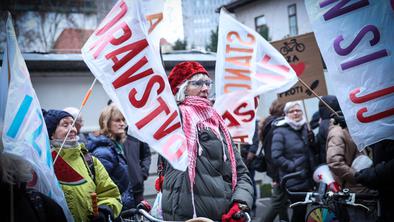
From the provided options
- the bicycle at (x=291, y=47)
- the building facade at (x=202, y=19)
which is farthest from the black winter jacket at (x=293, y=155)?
the building facade at (x=202, y=19)

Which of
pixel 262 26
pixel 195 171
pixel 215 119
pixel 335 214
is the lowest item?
pixel 335 214

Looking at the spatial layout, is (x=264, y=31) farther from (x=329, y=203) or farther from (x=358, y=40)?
(x=358, y=40)

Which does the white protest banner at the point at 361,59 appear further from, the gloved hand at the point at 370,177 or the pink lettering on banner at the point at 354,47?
the gloved hand at the point at 370,177

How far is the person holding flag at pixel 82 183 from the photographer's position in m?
4.07

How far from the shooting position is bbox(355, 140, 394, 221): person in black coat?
4.30 meters

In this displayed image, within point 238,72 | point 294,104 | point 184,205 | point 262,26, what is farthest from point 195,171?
point 262,26

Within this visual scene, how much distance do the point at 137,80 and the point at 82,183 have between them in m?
0.81

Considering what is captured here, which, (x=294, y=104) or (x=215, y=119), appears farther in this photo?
(x=294, y=104)

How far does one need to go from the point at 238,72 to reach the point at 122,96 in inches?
103

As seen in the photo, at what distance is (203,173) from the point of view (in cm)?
416

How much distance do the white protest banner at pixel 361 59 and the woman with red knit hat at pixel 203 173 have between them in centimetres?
91

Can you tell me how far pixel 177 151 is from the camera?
3930 millimetres

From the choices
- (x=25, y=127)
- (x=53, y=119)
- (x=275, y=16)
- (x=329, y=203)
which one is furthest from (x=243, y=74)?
(x=275, y=16)

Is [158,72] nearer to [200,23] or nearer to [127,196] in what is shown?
[127,196]
